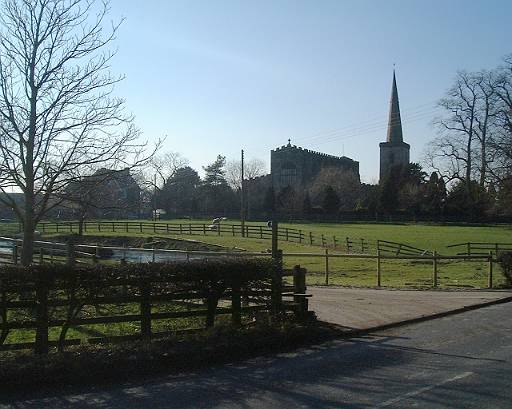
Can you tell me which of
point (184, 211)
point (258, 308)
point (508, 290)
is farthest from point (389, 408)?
point (184, 211)

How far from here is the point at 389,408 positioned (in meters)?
6.34

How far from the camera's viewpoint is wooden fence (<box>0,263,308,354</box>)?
8.38 meters

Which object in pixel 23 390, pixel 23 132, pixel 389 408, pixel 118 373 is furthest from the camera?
pixel 23 132

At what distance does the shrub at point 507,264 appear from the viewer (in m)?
21.1

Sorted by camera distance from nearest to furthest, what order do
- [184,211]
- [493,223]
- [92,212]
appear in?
[92,212], [493,223], [184,211]

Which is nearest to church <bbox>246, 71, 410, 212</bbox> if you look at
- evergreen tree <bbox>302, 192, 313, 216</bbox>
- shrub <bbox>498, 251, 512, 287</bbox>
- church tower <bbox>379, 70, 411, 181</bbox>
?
church tower <bbox>379, 70, 411, 181</bbox>

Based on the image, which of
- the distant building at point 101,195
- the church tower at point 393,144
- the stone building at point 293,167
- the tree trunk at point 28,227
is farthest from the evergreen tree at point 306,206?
the tree trunk at point 28,227

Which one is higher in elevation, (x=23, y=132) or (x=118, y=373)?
(x=23, y=132)

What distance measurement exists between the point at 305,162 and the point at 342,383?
370ft

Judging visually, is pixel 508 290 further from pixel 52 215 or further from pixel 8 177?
pixel 8 177

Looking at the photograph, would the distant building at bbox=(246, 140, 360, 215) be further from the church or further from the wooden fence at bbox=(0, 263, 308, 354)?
the wooden fence at bbox=(0, 263, 308, 354)

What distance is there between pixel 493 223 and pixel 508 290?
67596 mm

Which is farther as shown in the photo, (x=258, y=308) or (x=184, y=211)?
(x=184, y=211)

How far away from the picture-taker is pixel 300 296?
11633mm
